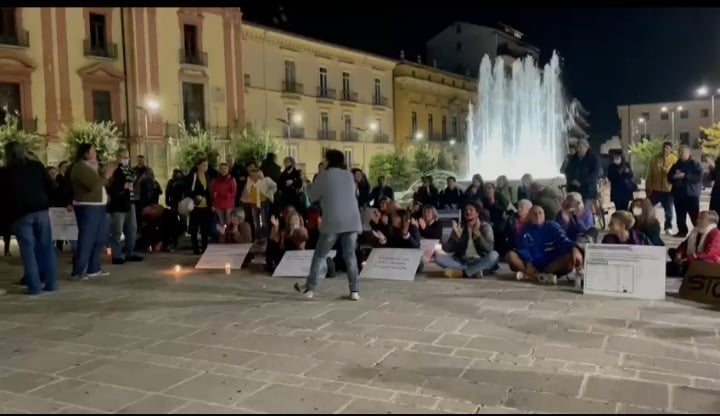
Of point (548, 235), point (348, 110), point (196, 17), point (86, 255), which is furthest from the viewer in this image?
point (348, 110)

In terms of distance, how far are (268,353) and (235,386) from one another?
86 centimetres

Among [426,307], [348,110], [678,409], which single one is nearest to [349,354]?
[426,307]

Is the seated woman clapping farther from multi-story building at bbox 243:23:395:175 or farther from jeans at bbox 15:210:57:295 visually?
multi-story building at bbox 243:23:395:175

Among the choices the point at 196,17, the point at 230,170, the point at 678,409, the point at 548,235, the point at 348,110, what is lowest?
the point at 678,409

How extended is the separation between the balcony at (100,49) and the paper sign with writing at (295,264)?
27.5m

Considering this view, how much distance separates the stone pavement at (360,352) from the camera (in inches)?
171

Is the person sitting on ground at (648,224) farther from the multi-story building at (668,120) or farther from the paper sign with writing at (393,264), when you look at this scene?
the multi-story building at (668,120)

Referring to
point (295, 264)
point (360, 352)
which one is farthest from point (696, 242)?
point (295, 264)

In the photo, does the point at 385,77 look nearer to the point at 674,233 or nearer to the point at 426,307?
the point at 674,233

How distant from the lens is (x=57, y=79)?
105 feet

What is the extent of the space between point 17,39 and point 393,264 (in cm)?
2792

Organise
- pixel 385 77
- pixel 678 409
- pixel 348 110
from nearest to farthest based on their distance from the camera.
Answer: pixel 678 409 → pixel 348 110 → pixel 385 77

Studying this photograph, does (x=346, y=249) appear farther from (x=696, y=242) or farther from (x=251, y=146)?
(x=251, y=146)

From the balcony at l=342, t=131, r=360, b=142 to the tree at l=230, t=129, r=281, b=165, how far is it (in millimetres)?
11713
